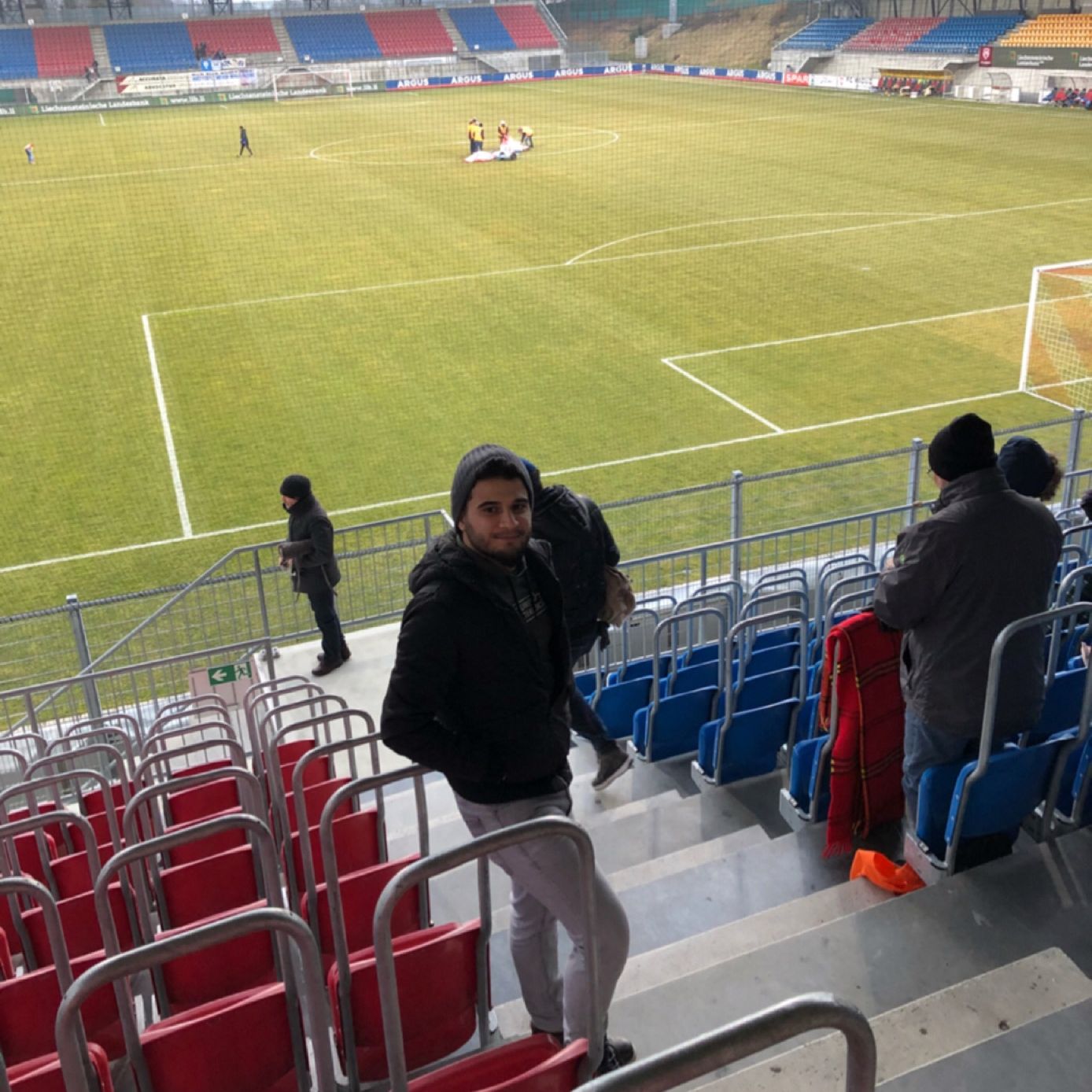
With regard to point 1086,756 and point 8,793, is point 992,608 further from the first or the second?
point 8,793

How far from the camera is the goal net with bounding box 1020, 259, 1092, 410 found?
1126 cm

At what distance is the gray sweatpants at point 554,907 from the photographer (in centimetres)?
212

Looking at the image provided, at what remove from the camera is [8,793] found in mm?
2984

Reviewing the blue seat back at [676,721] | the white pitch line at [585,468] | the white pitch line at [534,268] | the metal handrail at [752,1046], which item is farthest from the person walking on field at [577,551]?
the white pitch line at [534,268]

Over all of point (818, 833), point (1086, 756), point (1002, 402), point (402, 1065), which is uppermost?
point (402, 1065)

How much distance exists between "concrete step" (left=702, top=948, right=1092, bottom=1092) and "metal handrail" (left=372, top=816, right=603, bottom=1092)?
0.48m

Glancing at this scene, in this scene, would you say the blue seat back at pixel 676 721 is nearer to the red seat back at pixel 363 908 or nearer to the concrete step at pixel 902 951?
the concrete step at pixel 902 951

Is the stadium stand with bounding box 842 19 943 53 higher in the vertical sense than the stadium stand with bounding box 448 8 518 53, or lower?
lower

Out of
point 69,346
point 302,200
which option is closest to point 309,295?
point 69,346

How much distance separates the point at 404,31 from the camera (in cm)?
2714

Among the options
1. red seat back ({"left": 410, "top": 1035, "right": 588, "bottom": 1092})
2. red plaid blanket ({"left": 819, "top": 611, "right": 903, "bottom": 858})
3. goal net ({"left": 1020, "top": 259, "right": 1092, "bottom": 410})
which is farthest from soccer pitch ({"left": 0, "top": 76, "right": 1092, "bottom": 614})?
red seat back ({"left": 410, "top": 1035, "right": 588, "bottom": 1092})

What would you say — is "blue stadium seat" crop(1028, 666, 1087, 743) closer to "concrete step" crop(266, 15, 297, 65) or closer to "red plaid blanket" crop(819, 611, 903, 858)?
"red plaid blanket" crop(819, 611, 903, 858)

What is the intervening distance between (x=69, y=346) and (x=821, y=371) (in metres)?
9.07

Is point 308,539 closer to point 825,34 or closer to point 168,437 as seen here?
point 168,437
